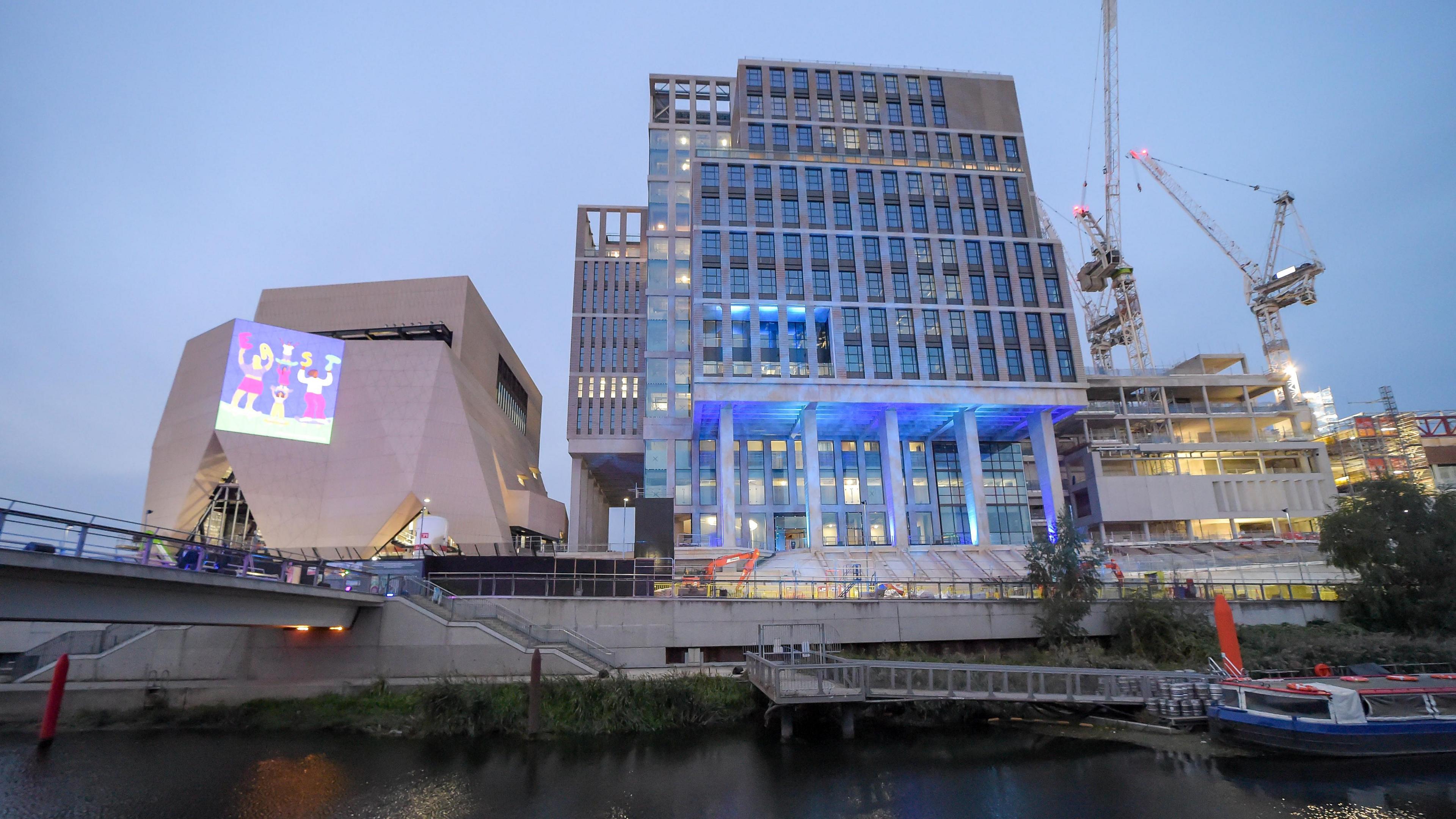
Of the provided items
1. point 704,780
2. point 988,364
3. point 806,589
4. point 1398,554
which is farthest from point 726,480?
point 1398,554

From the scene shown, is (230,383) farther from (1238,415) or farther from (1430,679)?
(1238,415)

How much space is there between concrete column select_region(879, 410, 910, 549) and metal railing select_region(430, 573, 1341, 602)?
71.4 feet

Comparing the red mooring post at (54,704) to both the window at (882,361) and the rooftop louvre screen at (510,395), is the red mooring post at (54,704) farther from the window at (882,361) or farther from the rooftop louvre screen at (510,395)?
the rooftop louvre screen at (510,395)

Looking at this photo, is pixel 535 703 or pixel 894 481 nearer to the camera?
pixel 535 703

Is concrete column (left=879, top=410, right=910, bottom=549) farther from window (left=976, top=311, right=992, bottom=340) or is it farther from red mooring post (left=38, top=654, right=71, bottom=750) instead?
red mooring post (left=38, top=654, right=71, bottom=750)

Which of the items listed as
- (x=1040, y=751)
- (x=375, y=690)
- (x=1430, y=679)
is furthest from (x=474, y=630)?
(x=1430, y=679)

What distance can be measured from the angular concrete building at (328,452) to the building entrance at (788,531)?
880 inches

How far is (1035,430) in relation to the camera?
202 ft

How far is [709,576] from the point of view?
34156 millimetres

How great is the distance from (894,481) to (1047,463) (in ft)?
43.1

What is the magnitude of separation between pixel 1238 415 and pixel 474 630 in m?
83.4

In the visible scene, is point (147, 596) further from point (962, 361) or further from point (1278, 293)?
point (1278, 293)

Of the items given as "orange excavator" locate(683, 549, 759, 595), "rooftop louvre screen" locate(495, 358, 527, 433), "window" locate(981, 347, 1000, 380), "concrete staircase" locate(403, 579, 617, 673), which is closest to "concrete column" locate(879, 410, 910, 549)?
"window" locate(981, 347, 1000, 380)

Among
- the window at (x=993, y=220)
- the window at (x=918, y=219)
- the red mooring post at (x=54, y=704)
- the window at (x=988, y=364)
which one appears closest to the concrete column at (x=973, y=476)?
the window at (x=988, y=364)
